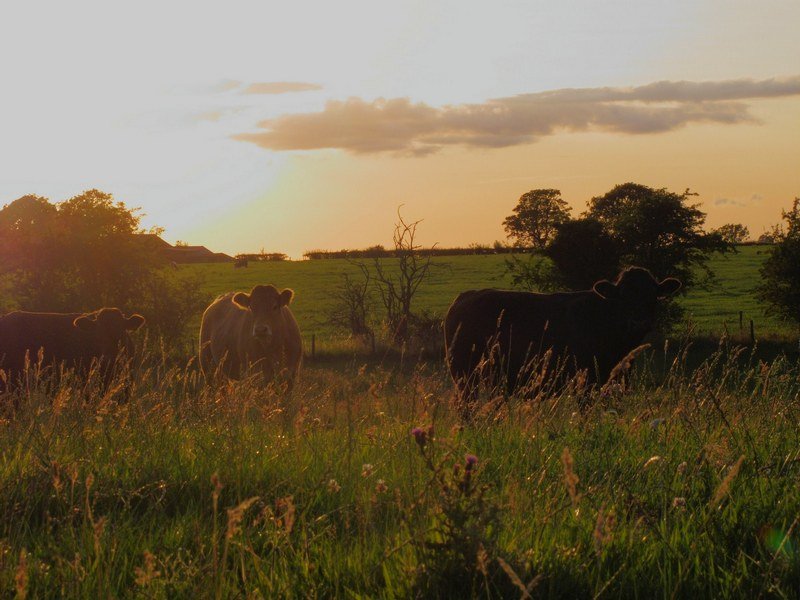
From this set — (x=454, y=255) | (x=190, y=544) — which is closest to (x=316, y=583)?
(x=190, y=544)

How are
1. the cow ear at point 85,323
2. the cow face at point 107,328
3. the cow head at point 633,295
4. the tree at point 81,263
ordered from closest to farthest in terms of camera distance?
the cow head at point 633,295
the cow ear at point 85,323
the cow face at point 107,328
the tree at point 81,263

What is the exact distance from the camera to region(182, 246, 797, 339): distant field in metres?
41.8

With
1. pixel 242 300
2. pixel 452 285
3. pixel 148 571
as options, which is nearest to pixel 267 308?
pixel 242 300

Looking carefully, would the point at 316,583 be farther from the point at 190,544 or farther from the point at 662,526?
the point at 662,526

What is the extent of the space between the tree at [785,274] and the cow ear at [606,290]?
26.0 metres

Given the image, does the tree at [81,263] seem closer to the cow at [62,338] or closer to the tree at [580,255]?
the tree at [580,255]

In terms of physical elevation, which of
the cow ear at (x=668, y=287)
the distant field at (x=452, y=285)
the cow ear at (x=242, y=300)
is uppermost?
the cow ear at (x=668, y=287)

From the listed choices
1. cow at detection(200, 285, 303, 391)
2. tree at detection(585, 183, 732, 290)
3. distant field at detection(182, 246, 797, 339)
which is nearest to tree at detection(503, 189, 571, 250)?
distant field at detection(182, 246, 797, 339)

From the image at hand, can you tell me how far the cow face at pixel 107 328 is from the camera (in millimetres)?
13500

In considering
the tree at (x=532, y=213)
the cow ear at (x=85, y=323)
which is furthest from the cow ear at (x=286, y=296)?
the tree at (x=532, y=213)

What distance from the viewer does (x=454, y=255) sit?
8112cm

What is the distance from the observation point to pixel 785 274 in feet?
115

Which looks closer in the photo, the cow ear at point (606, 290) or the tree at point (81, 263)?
the cow ear at point (606, 290)

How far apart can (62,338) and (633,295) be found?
8023 mm
